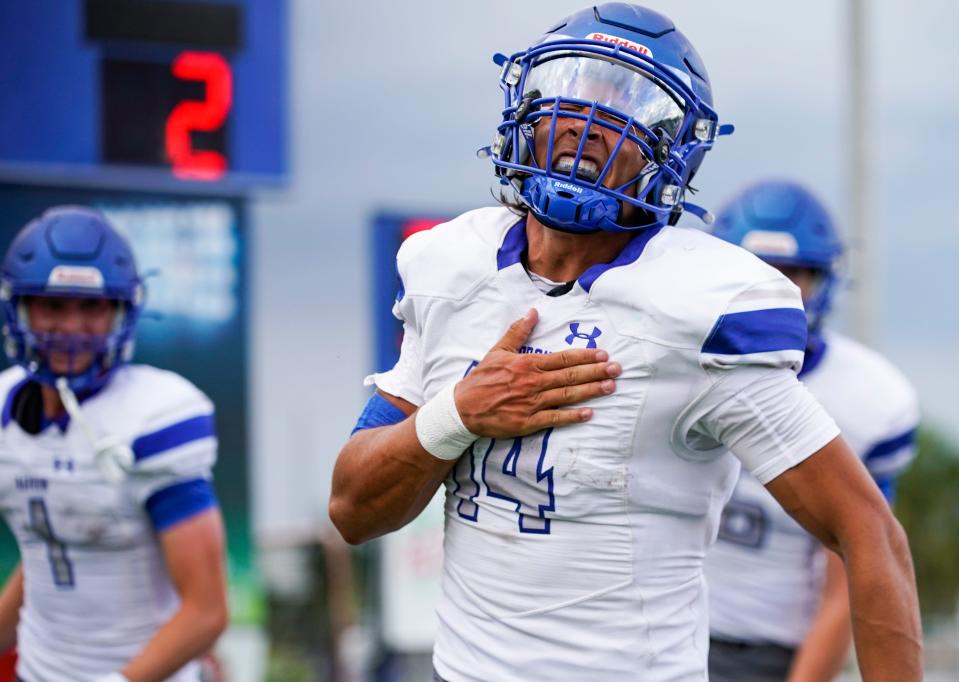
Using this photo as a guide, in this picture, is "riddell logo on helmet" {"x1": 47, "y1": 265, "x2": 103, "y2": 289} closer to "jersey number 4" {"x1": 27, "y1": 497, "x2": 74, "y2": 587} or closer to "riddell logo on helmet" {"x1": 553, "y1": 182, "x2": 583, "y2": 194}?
"jersey number 4" {"x1": 27, "y1": 497, "x2": 74, "y2": 587}

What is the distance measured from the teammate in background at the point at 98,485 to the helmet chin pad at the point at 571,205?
1663 millimetres

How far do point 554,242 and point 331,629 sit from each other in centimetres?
3519

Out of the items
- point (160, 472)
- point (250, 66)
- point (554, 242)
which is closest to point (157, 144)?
point (250, 66)

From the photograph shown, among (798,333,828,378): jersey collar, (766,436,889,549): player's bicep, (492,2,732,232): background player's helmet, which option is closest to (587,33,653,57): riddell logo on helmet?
(492,2,732,232): background player's helmet

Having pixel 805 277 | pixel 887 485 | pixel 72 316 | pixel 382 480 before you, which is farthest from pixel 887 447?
pixel 72 316

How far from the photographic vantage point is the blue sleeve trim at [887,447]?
14.3 feet

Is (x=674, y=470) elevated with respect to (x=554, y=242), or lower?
lower

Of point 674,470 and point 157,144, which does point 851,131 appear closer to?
point 157,144

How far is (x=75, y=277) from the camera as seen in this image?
4.24m

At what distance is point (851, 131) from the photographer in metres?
11.2

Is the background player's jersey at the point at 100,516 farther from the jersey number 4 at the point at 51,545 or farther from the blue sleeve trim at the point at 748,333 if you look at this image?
the blue sleeve trim at the point at 748,333

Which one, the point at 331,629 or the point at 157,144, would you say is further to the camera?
the point at 331,629

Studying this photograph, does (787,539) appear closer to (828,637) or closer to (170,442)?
(828,637)

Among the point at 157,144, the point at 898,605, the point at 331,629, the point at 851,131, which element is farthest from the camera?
the point at 331,629
